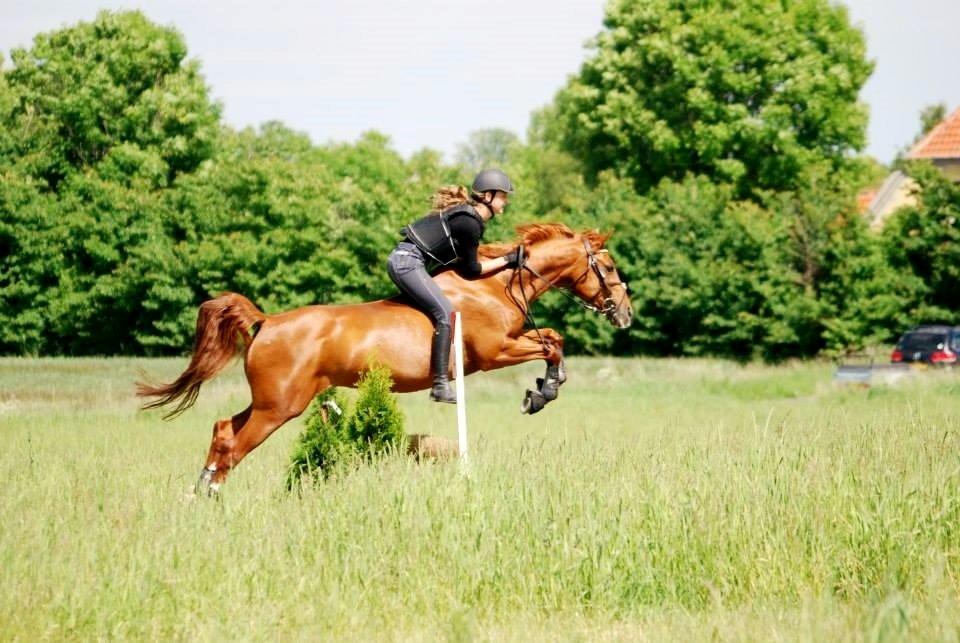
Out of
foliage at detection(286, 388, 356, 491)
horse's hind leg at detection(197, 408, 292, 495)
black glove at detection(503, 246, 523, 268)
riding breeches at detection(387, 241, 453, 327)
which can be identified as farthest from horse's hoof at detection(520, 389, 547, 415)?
horse's hind leg at detection(197, 408, 292, 495)

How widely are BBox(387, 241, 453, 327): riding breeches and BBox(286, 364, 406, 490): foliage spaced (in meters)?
0.76

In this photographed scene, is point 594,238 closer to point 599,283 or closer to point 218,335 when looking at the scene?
point 599,283

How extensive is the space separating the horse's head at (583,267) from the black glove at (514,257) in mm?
286

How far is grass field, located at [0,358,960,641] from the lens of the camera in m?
6.65

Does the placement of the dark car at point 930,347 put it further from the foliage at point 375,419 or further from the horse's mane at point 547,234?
the foliage at point 375,419

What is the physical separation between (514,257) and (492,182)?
85 centimetres

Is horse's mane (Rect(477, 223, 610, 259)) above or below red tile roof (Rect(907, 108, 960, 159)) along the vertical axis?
below

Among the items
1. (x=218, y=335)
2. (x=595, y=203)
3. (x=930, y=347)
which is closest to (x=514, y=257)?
(x=218, y=335)

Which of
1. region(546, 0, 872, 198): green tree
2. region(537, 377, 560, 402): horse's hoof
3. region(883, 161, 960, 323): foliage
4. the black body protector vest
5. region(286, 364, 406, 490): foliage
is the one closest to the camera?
region(286, 364, 406, 490): foliage

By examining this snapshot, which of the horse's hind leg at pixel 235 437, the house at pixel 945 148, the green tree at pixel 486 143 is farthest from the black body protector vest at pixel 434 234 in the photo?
the green tree at pixel 486 143

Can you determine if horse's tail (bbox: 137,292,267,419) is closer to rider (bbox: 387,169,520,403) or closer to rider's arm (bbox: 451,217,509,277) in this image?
rider (bbox: 387,169,520,403)

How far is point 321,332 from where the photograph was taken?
10.6 meters

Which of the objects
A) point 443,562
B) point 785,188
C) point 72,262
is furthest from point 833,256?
point 443,562

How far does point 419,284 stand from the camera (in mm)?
10539
